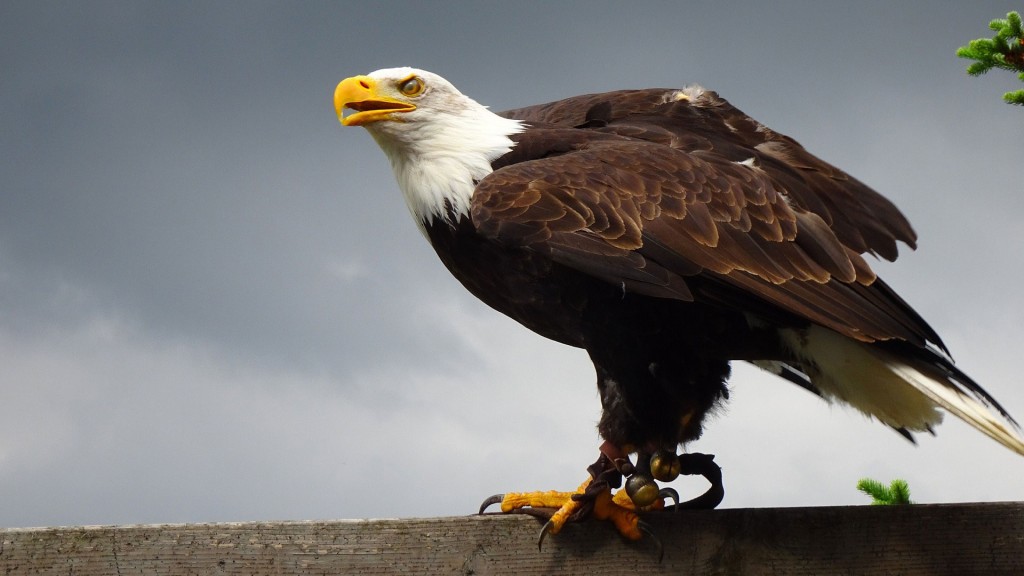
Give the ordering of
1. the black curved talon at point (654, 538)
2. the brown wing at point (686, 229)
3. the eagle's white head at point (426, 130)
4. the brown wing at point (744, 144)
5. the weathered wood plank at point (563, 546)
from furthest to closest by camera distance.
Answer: the brown wing at point (744, 144) → the eagle's white head at point (426, 130) → the brown wing at point (686, 229) → the black curved talon at point (654, 538) → the weathered wood plank at point (563, 546)

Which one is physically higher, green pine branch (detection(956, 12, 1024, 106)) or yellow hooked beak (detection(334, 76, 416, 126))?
green pine branch (detection(956, 12, 1024, 106))

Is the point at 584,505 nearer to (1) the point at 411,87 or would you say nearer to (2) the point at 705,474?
(2) the point at 705,474

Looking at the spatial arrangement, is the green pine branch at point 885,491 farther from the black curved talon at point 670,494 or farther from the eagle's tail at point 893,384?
the black curved talon at point 670,494

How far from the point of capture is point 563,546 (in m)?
2.50

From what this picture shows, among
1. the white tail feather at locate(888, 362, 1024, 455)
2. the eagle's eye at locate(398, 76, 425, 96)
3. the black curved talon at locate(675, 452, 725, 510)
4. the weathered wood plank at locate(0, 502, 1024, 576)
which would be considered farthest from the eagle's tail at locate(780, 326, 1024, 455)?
the eagle's eye at locate(398, 76, 425, 96)

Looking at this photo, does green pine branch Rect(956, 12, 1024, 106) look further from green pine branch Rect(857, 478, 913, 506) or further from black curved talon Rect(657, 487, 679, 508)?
black curved talon Rect(657, 487, 679, 508)

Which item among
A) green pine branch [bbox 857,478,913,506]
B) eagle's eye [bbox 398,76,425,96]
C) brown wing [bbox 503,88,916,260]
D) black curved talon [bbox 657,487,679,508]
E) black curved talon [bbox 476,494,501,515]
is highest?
brown wing [bbox 503,88,916,260]

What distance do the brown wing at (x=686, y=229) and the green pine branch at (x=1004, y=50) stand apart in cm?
79

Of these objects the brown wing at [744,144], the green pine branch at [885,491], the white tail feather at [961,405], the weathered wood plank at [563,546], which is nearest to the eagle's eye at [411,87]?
the brown wing at [744,144]

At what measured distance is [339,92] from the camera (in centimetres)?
319

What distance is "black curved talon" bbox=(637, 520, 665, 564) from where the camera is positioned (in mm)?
2486

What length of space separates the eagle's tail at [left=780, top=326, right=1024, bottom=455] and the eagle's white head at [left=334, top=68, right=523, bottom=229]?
103 centimetres

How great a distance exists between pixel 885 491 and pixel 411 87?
2.05 m

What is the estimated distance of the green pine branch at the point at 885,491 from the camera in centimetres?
347
